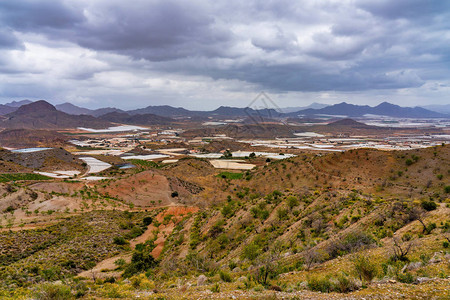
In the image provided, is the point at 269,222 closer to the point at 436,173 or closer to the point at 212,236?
the point at 212,236

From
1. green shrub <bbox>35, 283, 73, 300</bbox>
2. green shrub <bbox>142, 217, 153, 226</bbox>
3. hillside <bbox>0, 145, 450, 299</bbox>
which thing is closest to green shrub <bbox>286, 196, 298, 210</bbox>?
hillside <bbox>0, 145, 450, 299</bbox>

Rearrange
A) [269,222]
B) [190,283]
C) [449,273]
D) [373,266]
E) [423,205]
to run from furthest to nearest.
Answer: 1. [269,222]
2. [423,205]
3. [190,283]
4. [373,266]
5. [449,273]

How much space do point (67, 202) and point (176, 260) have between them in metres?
35.1

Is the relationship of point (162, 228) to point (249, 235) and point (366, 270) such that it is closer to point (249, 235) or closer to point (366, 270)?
point (249, 235)

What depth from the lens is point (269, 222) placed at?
90.3ft

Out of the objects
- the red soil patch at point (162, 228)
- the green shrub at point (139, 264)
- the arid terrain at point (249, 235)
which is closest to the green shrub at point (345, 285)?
the arid terrain at point (249, 235)

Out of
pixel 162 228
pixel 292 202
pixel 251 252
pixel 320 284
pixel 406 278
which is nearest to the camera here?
pixel 406 278

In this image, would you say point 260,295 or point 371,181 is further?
point 371,181

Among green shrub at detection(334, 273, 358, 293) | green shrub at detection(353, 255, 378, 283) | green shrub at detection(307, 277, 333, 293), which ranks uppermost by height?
green shrub at detection(353, 255, 378, 283)

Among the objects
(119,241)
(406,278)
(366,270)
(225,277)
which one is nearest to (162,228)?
(119,241)

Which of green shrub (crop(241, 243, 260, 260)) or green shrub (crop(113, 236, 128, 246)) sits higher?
green shrub (crop(241, 243, 260, 260))

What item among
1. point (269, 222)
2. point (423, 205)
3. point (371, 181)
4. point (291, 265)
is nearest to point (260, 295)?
point (291, 265)

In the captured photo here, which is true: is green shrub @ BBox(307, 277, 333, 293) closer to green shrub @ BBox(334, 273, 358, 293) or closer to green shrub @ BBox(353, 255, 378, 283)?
green shrub @ BBox(334, 273, 358, 293)

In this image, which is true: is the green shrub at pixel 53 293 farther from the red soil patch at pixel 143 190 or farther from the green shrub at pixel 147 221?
the red soil patch at pixel 143 190
